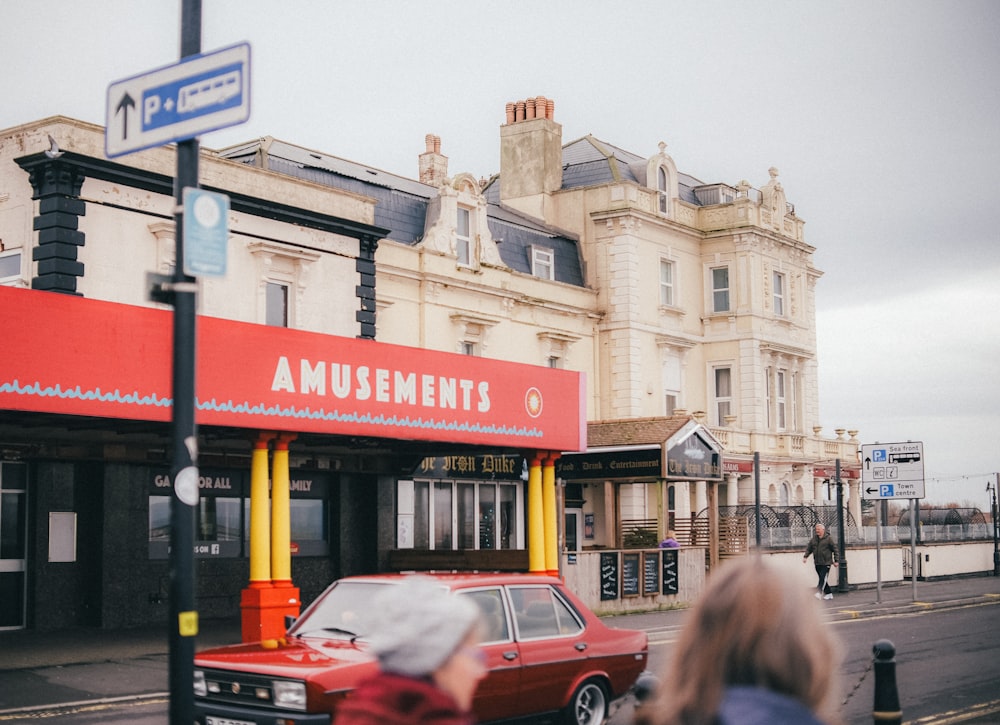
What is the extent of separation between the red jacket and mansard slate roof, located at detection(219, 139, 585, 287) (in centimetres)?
2383

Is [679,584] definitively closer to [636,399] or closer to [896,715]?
[636,399]

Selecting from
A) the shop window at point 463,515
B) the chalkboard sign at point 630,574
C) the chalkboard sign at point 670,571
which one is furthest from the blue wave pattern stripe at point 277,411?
the shop window at point 463,515

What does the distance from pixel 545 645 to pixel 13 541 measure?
13.6m

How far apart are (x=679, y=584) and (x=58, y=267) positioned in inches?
604

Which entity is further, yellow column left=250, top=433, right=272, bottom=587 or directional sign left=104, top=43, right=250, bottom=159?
yellow column left=250, top=433, right=272, bottom=587

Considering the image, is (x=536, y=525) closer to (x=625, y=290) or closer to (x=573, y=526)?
(x=573, y=526)

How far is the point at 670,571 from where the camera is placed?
93.5 ft

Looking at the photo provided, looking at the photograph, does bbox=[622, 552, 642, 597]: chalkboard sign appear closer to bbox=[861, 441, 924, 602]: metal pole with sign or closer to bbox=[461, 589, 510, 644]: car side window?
bbox=[861, 441, 924, 602]: metal pole with sign

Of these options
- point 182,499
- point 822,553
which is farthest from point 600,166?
point 182,499

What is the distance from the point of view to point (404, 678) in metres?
3.86

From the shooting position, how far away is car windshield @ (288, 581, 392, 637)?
9.98 meters

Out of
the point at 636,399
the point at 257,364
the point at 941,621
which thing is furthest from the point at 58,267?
the point at 636,399

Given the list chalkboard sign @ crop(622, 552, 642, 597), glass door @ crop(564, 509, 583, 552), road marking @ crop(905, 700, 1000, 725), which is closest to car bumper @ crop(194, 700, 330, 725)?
road marking @ crop(905, 700, 1000, 725)

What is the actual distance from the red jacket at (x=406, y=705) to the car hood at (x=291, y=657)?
16.8 feet
